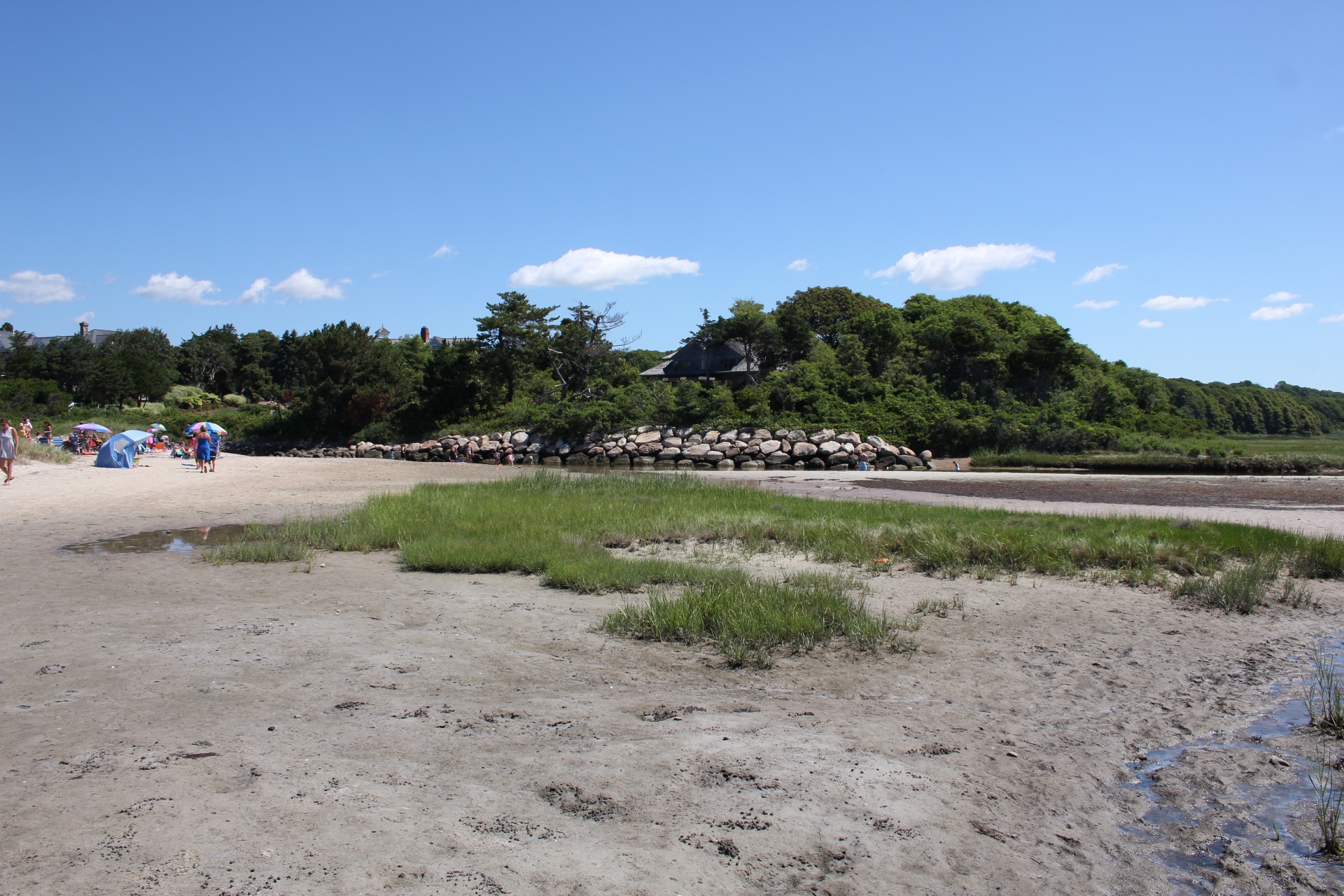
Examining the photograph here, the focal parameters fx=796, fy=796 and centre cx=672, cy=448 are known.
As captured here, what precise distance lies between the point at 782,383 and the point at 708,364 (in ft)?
30.0

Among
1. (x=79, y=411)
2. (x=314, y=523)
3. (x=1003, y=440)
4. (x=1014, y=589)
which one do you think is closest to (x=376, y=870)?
→ (x=1014, y=589)

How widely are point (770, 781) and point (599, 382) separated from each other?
4505 centimetres

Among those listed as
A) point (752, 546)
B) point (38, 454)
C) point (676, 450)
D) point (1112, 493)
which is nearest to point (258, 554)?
point (752, 546)

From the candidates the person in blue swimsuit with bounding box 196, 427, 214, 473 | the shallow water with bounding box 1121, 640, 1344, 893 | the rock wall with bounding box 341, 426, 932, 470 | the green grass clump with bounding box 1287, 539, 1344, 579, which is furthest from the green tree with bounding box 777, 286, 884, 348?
the shallow water with bounding box 1121, 640, 1344, 893

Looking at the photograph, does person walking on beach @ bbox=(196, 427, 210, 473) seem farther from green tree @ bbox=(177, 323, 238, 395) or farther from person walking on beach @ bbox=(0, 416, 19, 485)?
green tree @ bbox=(177, 323, 238, 395)

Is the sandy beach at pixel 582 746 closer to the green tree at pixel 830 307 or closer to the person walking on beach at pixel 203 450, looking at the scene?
the person walking on beach at pixel 203 450

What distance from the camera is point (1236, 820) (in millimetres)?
4242

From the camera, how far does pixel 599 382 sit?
4869 cm

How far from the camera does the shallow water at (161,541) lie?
477 inches

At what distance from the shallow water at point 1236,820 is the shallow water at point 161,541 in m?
12.8

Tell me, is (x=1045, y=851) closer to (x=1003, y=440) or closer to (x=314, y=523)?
(x=314, y=523)

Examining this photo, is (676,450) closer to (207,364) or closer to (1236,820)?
(1236,820)

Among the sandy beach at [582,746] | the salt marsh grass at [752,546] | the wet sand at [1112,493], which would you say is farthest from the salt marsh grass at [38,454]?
the wet sand at [1112,493]

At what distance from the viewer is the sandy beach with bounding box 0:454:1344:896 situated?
349 centimetres
